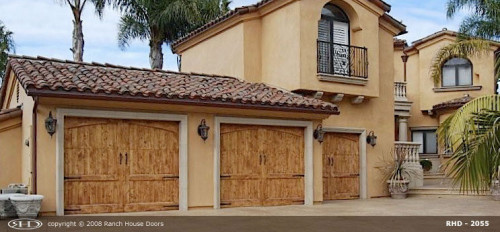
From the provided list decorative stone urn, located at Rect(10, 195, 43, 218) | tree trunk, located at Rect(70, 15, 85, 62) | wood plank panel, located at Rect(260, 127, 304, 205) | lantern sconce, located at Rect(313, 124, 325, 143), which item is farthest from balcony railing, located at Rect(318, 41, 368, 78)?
tree trunk, located at Rect(70, 15, 85, 62)

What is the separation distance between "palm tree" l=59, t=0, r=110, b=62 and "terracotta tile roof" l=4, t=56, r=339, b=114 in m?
14.1

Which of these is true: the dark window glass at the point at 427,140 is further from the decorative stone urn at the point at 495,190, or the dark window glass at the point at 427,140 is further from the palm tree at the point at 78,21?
the palm tree at the point at 78,21

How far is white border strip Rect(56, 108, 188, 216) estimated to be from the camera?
13.2 m

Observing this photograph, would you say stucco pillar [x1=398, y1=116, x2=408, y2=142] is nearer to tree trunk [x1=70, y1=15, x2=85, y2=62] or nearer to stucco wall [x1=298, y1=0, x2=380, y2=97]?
stucco wall [x1=298, y1=0, x2=380, y2=97]

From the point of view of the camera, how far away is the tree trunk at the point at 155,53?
105 feet

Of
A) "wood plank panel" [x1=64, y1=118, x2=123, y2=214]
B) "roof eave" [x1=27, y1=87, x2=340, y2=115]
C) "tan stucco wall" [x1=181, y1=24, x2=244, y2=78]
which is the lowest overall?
"wood plank panel" [x1=64, y1=118, x2=123, y2=214]

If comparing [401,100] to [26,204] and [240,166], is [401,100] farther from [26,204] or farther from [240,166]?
[26,204]

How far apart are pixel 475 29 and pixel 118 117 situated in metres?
13.0

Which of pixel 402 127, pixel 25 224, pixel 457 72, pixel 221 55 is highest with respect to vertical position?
pixel 457 72

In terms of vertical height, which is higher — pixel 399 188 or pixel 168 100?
pixel 168 100

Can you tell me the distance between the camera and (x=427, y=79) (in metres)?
28.2

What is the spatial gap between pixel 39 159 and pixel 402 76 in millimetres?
20745

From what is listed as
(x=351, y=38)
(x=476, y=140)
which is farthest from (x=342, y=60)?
(x=476, y=140)

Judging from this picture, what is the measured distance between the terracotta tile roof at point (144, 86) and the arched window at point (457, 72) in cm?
1332
